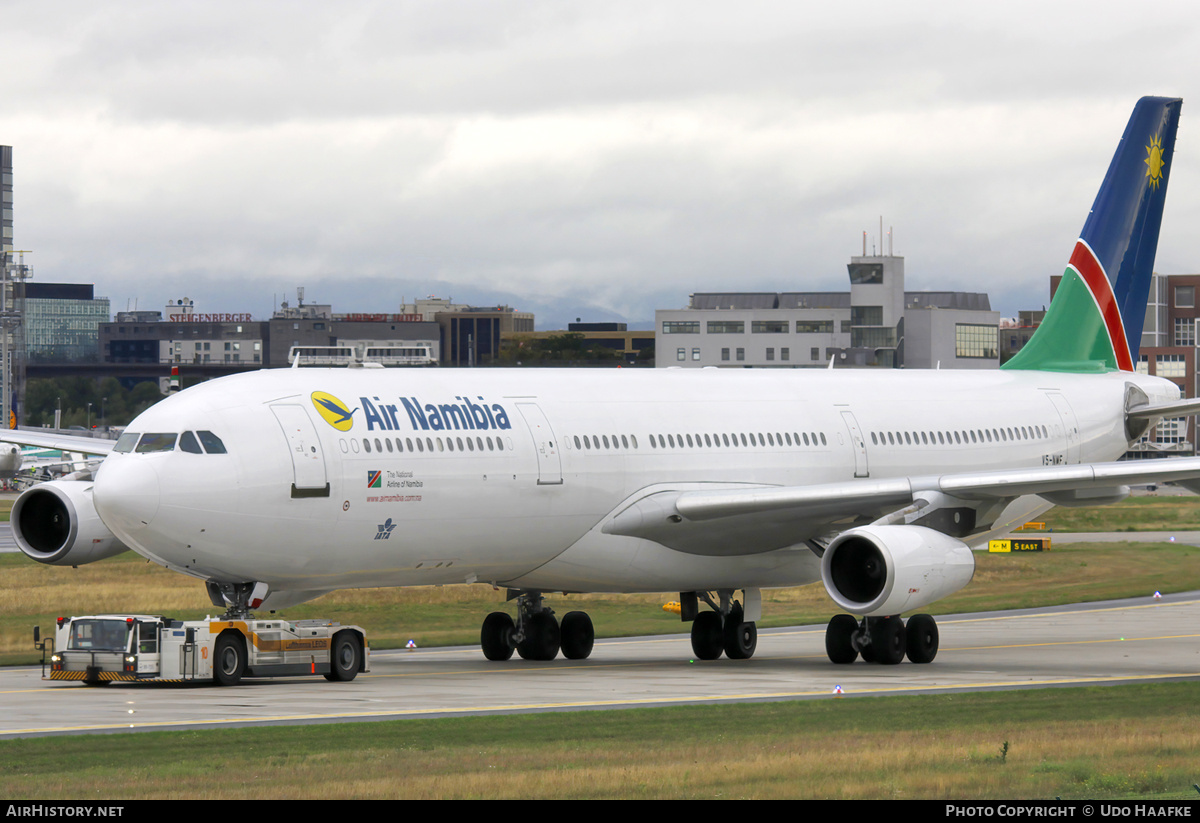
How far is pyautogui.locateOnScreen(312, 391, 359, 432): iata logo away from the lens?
1128 inches

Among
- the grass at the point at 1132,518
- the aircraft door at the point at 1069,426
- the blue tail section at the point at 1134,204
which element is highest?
the blue tail section at the point at 1134,204

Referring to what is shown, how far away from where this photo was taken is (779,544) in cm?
3525

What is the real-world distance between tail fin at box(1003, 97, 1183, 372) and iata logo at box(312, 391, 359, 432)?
2172 cm

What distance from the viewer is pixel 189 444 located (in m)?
27.5

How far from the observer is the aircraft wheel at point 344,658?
30.1m

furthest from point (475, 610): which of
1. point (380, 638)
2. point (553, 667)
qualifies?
point (553, 667)

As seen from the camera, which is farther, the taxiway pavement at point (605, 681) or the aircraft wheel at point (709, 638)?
the aircraft wheel at point (709, 638)

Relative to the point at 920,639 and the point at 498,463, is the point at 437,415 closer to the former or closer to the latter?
the point at 498,463

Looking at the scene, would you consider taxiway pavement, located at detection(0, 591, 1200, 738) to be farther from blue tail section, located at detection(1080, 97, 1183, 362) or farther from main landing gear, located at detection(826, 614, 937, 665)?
blue tail section, located at detection(1080, 97, 1183, 362)

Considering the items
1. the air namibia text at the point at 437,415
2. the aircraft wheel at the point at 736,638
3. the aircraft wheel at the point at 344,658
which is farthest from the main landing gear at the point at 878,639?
the aircraft wheel at the point at 344,658

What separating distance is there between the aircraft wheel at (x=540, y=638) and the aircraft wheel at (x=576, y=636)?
Result: 345 millimetres

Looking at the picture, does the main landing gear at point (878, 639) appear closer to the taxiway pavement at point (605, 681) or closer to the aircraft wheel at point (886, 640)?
the aircraft wheel at point (886, 640)

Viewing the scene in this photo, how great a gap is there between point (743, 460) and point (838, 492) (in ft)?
10.4
